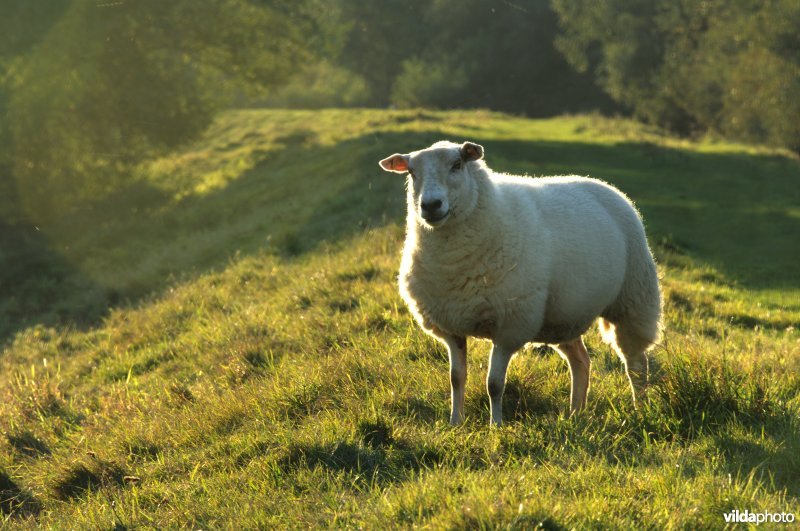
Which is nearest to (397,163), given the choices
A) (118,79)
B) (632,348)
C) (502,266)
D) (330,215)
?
(502,266)

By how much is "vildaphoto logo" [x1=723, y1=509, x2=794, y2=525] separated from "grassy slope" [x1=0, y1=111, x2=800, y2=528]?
0.08 meters

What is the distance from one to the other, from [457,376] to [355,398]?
86 cm

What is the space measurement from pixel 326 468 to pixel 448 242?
1.84 metres

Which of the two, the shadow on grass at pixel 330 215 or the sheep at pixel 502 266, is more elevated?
the sheep at pixel 502 266

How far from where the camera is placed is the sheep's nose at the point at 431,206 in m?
5.98

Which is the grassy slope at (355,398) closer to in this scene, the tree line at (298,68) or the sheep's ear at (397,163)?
the sheep's ear at (397,163)

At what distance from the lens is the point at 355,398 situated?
21.9 ft

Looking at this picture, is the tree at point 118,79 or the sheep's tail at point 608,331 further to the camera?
the tree at point 118,79

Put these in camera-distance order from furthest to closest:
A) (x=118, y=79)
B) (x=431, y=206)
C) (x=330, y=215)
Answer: (x=118, y=79)
(x=330, y=215)
(x=431, y=206)

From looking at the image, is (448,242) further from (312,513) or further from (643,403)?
(312,513)

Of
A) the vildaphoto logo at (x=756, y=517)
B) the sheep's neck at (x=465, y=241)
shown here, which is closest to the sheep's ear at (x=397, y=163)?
the sheep's neck at (x=465, y=241)

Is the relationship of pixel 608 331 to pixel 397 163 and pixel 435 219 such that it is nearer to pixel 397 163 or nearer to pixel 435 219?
pixel 435 219

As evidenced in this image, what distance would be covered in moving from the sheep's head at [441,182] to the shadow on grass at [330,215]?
862 centimetres

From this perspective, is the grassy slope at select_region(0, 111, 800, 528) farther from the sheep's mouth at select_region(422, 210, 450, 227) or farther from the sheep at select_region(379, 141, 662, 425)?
the sheep's mouth at select_region(422, 210, 450, 227)
